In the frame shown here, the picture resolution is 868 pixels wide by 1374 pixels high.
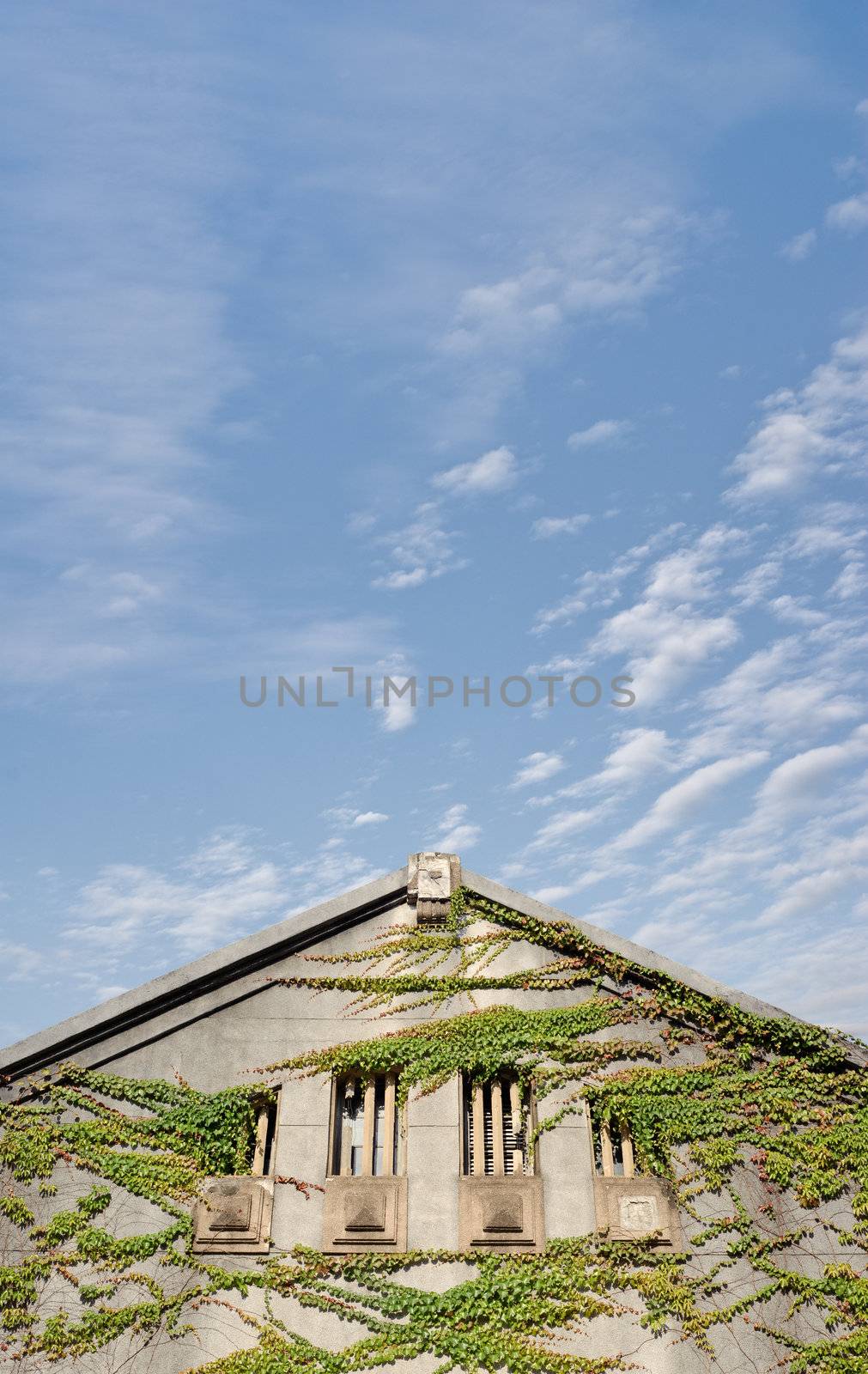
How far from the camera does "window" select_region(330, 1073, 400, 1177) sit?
563 inches

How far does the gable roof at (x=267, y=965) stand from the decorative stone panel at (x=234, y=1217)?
2.68 m

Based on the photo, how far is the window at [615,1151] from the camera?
14.2 m

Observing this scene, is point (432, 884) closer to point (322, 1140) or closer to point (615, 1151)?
point (322, 1140)

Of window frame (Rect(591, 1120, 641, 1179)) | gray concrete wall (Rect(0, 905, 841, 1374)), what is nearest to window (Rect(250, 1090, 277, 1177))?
gray concrete wall (Rect(0, 905, 841, 1374))

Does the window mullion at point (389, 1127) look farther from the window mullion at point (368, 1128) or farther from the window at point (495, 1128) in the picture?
the window at point (495, 1128)

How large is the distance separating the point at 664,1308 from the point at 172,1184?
690cm

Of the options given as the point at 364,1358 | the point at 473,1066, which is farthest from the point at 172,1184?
the point at 473,1066

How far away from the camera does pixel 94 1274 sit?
13.5 metres

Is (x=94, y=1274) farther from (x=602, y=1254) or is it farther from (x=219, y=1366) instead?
(x=602, y=1254)

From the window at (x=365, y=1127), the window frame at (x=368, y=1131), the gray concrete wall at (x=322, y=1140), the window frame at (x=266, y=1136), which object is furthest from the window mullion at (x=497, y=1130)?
the window frame at (x=266, y=1136)

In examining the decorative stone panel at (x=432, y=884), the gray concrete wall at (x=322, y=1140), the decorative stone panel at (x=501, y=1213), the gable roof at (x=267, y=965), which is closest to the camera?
the gray concrete wall at (x=322, y=1140)

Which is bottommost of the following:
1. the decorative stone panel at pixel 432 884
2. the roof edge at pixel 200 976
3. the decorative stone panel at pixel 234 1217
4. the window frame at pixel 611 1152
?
the decorative stone panel at pixel 234 1217

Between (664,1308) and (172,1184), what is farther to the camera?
(172,1184)

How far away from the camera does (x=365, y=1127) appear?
47.6 ft
